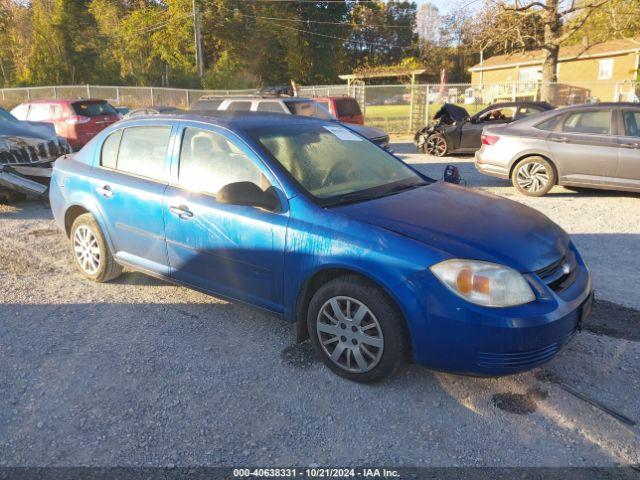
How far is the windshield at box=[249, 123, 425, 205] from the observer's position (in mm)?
3572

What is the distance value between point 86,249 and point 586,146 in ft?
23.8

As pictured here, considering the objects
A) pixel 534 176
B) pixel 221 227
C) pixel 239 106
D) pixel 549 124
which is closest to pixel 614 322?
pixel 221 227

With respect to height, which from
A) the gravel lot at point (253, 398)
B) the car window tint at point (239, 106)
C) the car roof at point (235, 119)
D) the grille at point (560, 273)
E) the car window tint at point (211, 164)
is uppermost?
the car window tint at point (239, 106)

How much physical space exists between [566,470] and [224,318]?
2665 millimetres

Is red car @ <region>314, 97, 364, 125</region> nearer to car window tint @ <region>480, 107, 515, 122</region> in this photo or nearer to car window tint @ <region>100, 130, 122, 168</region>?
car window tint @ <region>480, 107, 515, 122</region>

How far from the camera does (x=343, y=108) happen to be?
13.9 meters

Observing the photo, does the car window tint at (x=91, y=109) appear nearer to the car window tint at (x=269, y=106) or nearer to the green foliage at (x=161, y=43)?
the car window tint at (x=269, y=106)

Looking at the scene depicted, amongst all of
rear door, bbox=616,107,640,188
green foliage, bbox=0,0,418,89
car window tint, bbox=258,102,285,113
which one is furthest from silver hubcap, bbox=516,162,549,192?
green foliage, bbox=0,0,418,89

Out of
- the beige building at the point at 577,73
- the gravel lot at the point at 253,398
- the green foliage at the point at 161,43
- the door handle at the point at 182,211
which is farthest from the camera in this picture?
the green foliage at the point at 161,43

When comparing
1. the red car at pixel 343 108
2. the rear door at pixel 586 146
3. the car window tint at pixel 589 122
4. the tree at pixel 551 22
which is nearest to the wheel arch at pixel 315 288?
the rear door at pixel 586 146

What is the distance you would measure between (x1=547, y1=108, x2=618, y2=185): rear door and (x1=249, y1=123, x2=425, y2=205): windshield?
→ 5.01 m

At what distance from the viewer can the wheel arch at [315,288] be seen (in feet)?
9.73

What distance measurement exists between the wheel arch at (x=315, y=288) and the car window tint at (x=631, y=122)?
21.7 feet

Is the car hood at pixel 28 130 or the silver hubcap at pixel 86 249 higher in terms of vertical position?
the car hood at pixel 28 130
